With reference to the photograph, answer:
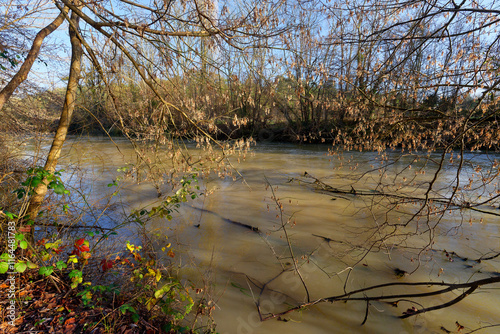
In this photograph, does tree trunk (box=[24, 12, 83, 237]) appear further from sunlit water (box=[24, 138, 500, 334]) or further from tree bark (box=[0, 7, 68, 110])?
tree bark (box=[0, 7, 68, 110])

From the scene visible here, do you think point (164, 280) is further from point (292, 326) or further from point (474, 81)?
point (474, 81)

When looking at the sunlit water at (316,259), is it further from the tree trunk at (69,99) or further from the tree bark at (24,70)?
the tree bark at (24,70)

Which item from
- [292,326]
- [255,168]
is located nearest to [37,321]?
[292,326]

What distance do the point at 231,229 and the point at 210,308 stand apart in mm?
2459

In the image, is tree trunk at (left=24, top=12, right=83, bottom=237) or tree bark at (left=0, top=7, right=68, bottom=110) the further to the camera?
tree bark at (left=0, top=7, right=68, bottom=110)

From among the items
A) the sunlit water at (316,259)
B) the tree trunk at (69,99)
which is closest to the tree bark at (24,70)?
the tree trunk at (69,99)

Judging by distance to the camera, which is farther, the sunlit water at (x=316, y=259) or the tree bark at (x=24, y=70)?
the tree bark at (x=24, y=70)

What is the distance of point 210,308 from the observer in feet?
9.29

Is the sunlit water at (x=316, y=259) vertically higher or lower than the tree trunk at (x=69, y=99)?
lower

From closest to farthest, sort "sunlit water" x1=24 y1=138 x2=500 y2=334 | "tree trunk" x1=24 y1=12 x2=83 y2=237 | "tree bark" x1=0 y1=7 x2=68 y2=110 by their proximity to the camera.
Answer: "sunlit water" x1=24 y1=138 x2=500 y2=334, "tree trunk" x1=24 y1=12 x2=83 y2=237, "tree bark" x1=0 y1=7 x2=68 y2=110

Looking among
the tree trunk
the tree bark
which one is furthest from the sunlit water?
the tree bark

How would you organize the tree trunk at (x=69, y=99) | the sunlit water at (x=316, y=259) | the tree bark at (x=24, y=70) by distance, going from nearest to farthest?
the sunlit water at (x=316, y=259) < the tree trunk at (x=69, y=99) < the tree bark at (x=24, y=70)

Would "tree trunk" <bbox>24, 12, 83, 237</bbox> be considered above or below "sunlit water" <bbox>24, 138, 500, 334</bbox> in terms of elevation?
above

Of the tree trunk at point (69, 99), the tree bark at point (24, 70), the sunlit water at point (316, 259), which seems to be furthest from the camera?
the tree bark at point (24, 70)
